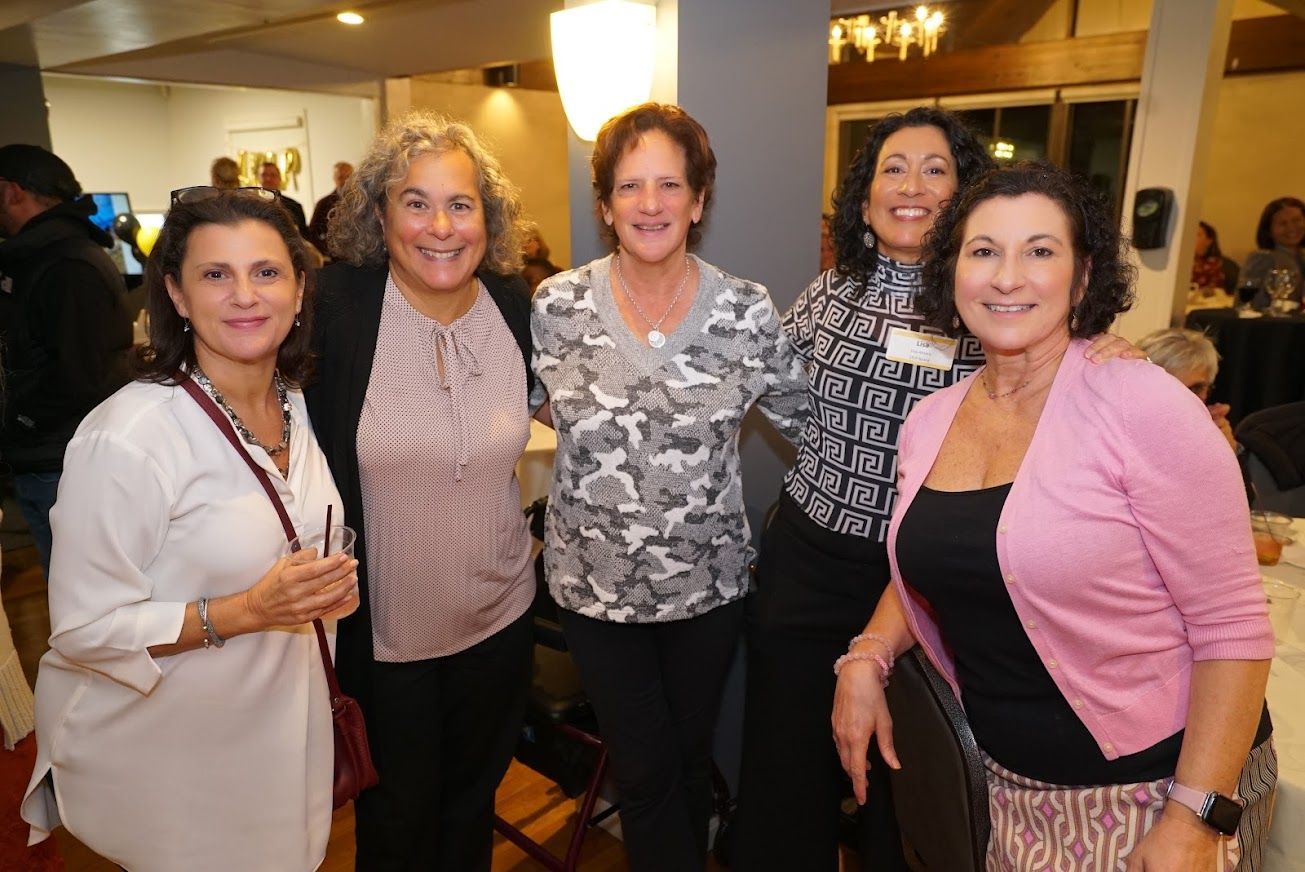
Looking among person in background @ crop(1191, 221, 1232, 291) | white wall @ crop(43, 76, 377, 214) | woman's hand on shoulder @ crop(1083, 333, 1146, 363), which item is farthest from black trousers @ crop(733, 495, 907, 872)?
white wall @ crop(43, 76, 377, 214)

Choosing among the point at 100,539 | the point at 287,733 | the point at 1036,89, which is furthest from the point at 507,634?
the point at 1036,89

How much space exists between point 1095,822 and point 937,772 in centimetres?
22

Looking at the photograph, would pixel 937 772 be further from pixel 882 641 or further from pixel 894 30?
pixel 894 30

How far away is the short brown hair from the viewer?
5.83ft

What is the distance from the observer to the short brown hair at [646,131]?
1.78 meters

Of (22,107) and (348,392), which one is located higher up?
(22,107)

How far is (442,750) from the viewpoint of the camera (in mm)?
1909

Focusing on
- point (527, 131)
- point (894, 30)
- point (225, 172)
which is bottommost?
point (225, 172)

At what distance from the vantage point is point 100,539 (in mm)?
1269

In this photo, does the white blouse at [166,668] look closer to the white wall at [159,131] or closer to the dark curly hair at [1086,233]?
the dark curly hair at [1086,233]

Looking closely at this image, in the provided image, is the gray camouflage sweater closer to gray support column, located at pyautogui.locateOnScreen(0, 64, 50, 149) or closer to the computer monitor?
gray support column, located at pyautogui.locateOnScreen(0, 64, 50, 149)

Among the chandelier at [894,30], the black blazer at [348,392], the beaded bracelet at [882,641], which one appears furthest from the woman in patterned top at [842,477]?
the chandelier at [894,30]

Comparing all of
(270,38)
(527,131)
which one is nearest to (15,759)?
(270,38)

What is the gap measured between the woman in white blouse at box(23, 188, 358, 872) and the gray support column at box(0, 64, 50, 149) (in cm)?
644
